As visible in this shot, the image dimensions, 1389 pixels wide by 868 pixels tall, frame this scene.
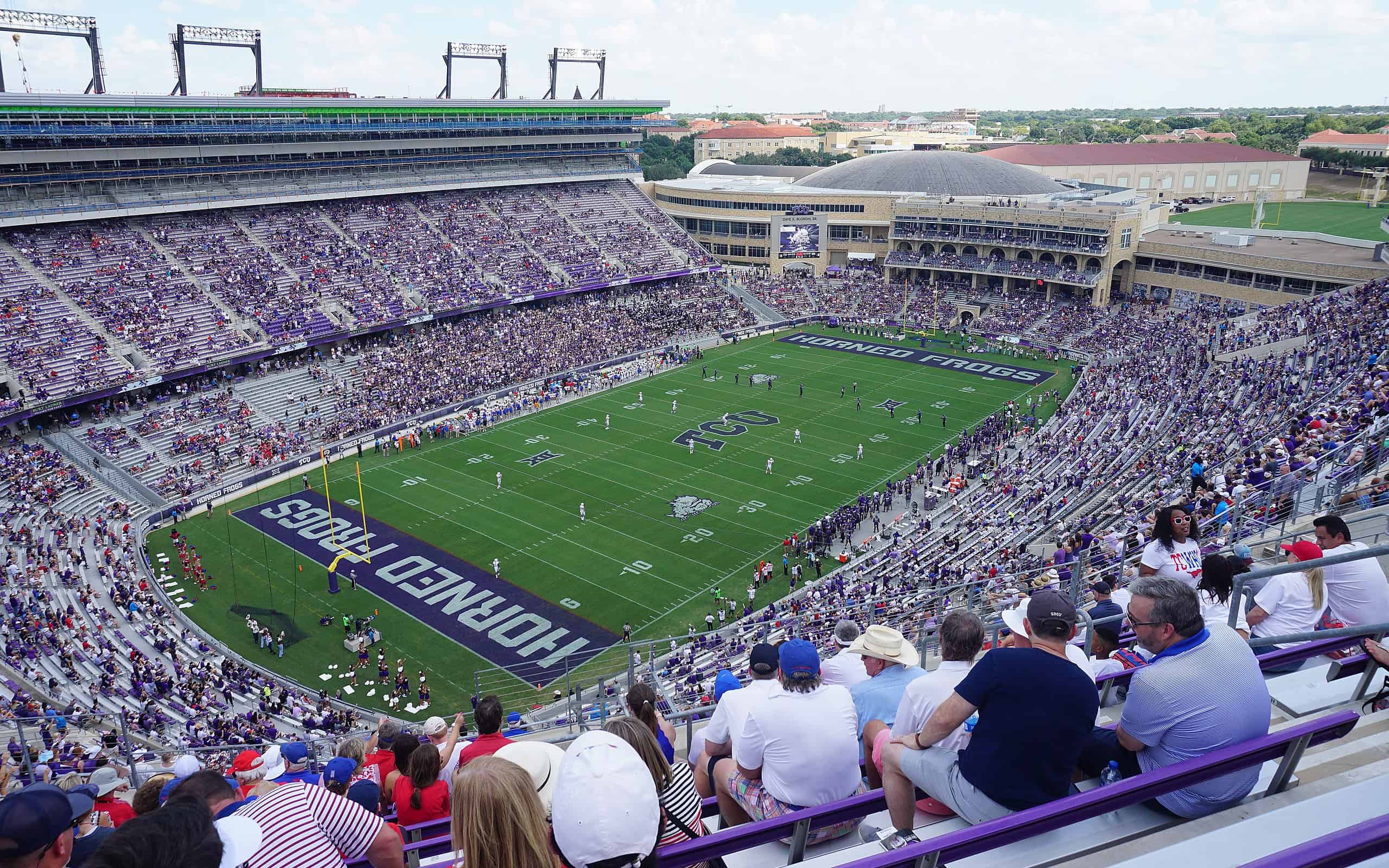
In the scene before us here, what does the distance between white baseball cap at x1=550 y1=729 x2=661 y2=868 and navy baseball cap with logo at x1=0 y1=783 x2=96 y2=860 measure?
199 centimetres

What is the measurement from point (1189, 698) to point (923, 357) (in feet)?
163

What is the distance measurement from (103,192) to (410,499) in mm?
27070

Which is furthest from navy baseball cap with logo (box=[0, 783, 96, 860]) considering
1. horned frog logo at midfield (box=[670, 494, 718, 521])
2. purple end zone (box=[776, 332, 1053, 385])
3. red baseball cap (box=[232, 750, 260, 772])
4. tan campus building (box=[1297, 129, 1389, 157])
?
Answer: tan campus building (box=[1297, 129, 1389, 157])

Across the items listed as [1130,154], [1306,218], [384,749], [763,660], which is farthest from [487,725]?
[1130,154]

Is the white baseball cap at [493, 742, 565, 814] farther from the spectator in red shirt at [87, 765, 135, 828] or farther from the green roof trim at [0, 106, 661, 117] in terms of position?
the green roof trim at [0, 106, 661, 117]

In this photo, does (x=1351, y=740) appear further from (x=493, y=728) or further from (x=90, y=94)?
(x=90, y=94)

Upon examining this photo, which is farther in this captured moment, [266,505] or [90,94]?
[90,94]

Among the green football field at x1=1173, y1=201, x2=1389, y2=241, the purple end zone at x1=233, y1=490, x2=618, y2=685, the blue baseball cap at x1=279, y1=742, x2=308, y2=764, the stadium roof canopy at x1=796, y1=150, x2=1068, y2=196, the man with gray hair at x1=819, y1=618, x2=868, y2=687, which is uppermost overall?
the stadium roof canopy at x1=796, y1=150, x2=1068, y2=196

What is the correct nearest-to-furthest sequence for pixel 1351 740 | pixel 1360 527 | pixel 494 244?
1. pixel 1351 740
2. pixel 1360 527
3. pixel 494 244

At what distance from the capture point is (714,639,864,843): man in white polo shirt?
495 centimetres

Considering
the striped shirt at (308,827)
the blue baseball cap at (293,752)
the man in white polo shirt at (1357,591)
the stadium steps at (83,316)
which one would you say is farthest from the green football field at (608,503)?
the man in white polo shirt at (1357,591)

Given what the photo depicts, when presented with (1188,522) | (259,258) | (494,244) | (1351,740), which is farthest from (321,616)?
(494,244)

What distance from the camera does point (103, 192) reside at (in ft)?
149

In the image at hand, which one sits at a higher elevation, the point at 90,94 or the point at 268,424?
the point at 90,94
